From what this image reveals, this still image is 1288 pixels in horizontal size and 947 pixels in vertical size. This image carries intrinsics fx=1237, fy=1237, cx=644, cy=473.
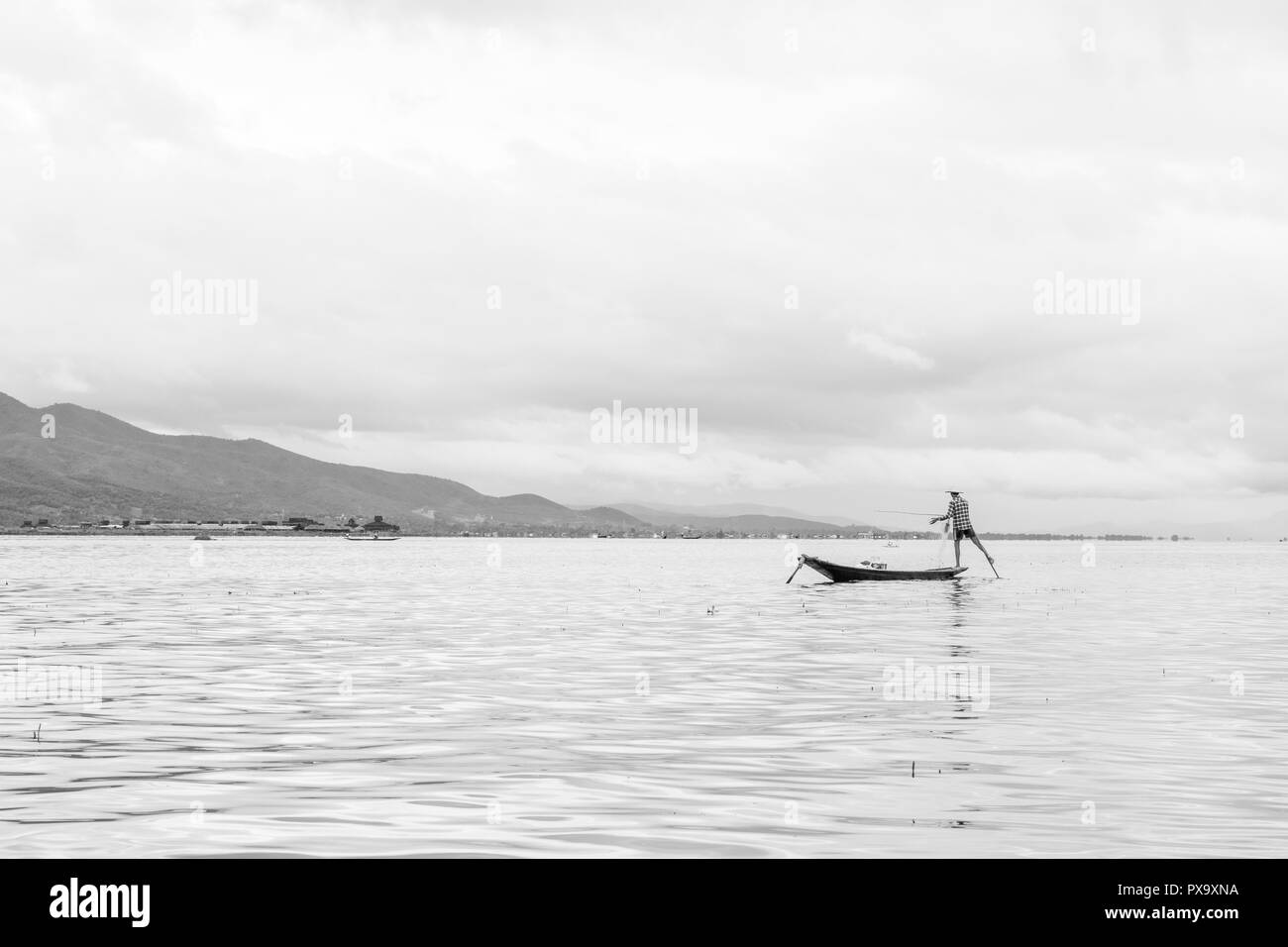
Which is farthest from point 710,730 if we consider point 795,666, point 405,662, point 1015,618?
point 1015,618

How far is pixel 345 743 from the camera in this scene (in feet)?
73.3

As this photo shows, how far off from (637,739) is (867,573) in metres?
73.3

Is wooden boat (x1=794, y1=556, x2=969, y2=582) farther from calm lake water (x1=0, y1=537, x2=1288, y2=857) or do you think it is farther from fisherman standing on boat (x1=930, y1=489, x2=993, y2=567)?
calm lake water (x1=0, y1=537, x2=1288, y2=857)

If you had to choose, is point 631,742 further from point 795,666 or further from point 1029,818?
point 795,666

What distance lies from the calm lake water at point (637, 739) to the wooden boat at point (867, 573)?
3778cm

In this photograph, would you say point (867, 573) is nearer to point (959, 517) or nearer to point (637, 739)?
point (959, 517)

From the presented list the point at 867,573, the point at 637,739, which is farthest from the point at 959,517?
the point at 637,739

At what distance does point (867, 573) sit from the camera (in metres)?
94.5

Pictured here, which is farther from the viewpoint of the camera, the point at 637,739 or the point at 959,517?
the point at 959,517

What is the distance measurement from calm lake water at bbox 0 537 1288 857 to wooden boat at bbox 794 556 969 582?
37.8m

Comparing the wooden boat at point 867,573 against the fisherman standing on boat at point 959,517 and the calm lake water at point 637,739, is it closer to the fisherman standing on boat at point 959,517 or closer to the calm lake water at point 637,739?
the fisherman standing on boat at point 959,517

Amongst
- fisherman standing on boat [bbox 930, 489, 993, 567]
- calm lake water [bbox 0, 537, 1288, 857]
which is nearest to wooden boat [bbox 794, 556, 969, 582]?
fisherman standing on boat [bbox 930, 489, 993, 567]

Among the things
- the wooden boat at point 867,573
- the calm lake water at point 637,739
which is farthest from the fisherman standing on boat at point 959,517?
the calm lake water at point 637,739
